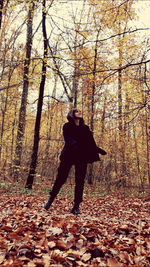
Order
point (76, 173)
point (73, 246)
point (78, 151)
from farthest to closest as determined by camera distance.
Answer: point (76, 173)
point (78, 151)
point (73, 246)

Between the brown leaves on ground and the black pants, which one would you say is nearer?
the brown leaves on ground

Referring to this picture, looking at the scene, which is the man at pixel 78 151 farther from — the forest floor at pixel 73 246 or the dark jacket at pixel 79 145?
the forest floor at pixel 73 246

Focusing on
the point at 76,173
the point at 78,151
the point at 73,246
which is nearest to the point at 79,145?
the point at 78,151

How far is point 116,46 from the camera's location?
15.2 metres

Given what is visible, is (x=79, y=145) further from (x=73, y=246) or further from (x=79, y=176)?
(x=73, y=246)

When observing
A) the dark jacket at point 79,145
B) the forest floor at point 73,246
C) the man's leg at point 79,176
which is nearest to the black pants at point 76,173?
the man's leg at point 79,176

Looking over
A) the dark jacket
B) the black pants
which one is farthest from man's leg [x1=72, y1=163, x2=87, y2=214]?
the dark jacket

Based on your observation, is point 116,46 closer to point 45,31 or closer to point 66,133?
point 45,31

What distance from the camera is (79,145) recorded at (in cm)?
453

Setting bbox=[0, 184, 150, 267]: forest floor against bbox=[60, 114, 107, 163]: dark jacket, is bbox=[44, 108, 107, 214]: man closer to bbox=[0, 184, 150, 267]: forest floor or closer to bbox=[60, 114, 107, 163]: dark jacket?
bbox=[60, 114, 107, 163]: dark jacket

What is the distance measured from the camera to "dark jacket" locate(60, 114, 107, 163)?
451 cm

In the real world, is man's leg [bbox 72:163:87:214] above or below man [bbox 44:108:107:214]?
below

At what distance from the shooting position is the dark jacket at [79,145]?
177 inches

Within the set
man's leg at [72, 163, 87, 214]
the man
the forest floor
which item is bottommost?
Result: the forest floor
